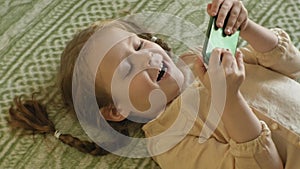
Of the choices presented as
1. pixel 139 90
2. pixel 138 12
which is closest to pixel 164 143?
pixel 139 90

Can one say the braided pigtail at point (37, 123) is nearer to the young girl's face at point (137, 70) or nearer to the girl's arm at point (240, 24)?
the young girl's face at point (137, 70)

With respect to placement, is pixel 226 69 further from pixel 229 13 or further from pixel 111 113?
pixel 111 113

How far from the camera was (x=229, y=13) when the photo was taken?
93cm

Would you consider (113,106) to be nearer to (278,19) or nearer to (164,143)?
(164,143)

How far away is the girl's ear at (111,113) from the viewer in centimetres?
104

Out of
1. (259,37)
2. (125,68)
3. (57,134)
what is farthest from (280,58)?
(57,134)

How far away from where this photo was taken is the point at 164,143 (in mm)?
1009

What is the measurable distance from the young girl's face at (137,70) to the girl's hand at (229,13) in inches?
5.1

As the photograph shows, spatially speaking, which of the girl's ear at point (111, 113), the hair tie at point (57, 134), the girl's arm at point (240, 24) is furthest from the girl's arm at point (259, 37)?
the hair tie at point (57, 134)

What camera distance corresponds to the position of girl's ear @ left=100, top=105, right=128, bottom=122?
104cm

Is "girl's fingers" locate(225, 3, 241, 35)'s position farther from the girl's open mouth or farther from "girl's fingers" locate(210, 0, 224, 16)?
the girl's open mouth

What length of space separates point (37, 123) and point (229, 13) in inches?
15.3

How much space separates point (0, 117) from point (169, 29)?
14.1 inches

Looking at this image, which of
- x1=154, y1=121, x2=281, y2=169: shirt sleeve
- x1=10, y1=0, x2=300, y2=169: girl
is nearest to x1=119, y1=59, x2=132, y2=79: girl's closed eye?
x1=10, y1=0, x2=300, y2=169: girl
